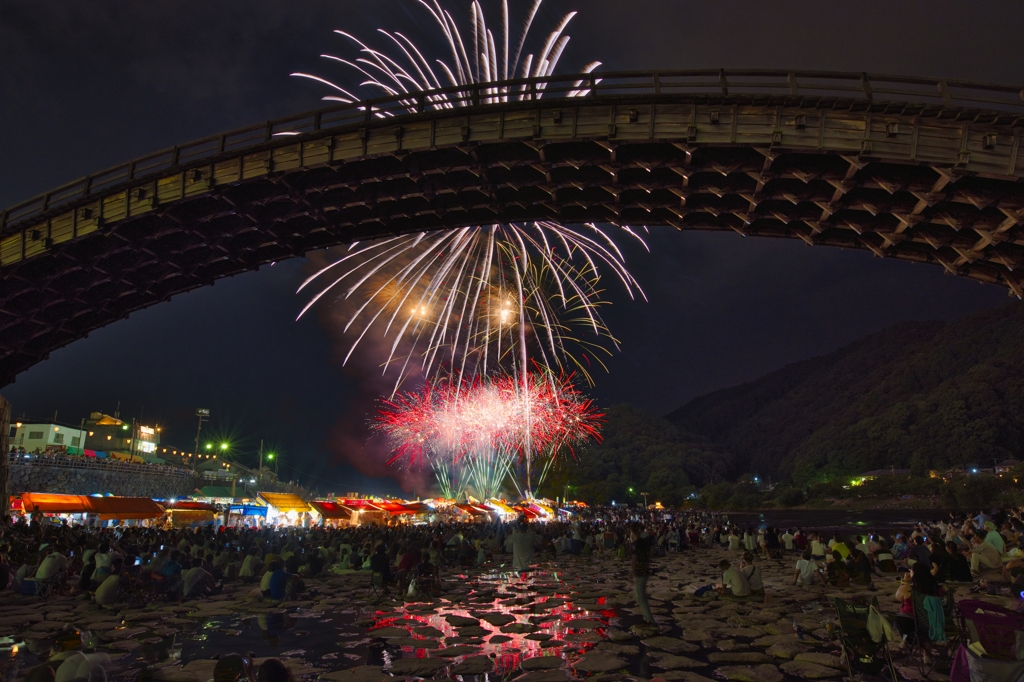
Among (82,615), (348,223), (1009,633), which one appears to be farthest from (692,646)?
(348,223)

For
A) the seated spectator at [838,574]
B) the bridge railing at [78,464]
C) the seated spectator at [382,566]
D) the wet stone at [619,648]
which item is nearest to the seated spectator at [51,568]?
the seated spectator at [382,566]

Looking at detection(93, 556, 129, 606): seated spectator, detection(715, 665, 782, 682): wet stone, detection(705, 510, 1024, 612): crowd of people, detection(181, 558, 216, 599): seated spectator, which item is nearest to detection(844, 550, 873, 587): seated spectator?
detection(705, 510, 1024, 612): crowd of people

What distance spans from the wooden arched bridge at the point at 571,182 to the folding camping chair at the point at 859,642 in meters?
15.1

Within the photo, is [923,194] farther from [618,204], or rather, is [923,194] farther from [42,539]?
[42,539]

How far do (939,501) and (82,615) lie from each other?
139225 mm

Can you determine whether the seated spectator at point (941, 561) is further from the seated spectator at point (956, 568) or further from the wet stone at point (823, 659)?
the wet stone at point (823, 659)

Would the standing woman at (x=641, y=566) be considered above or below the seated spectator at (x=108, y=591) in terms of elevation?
above

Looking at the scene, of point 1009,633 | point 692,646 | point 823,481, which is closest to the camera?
point 1009,633

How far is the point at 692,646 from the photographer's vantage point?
10047 millimetres

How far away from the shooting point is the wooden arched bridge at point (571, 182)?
18203 millimetres

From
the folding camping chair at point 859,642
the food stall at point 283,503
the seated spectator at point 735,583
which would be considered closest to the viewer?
the folding camping chair at point 859,642

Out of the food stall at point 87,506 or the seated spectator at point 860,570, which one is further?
the food stall at point 87,506

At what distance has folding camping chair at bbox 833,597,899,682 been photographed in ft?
24.5

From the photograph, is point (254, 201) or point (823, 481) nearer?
point (254, 201)
